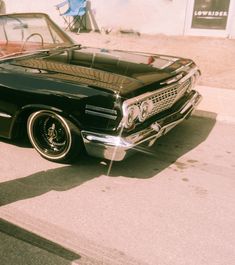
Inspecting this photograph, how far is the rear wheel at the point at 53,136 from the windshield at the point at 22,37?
1.00 m

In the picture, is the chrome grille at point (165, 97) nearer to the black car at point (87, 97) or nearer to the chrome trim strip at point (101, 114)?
the black car at point (87, 97)

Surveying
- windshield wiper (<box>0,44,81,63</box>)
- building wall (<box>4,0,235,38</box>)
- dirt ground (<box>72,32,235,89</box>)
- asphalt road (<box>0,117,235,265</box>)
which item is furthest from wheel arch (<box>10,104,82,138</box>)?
building wall (<box>4,0,235,38</box>)

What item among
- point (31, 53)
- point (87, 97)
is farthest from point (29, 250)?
point (31, 53)

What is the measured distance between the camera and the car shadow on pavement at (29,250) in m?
2.59

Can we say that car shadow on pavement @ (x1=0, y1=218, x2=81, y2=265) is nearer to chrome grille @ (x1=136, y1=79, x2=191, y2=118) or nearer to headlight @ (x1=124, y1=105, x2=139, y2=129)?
headlight @ (x1=124, y1=105, x2=139, y2=129)

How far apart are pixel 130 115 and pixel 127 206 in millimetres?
802

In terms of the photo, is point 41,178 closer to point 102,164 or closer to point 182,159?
point 102,164

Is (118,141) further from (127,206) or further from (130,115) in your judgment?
(127,206)

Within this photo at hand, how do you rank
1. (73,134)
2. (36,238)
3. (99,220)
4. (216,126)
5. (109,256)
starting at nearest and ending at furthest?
(109,256) → (36,238) → (99,220) → (73,134) → (216,126)

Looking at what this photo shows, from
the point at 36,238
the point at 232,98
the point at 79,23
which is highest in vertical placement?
the point at 79,23

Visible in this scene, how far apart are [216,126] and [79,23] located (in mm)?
9151

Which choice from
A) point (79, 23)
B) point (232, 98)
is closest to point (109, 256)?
point (232, 98)

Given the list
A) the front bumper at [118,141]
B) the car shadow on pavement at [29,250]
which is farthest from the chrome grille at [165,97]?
the car shadow on pavement at [29,250]

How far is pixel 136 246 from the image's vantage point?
276 centimetres
